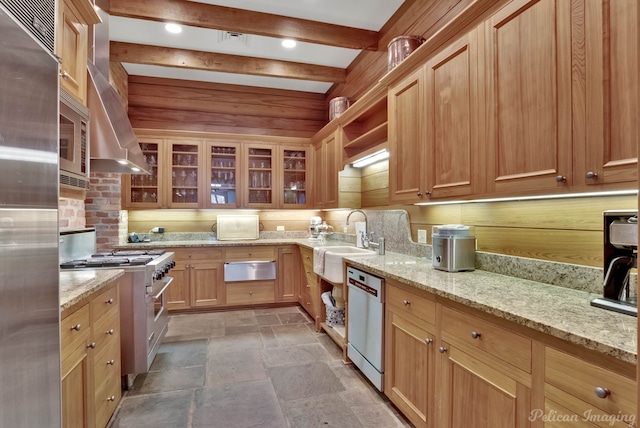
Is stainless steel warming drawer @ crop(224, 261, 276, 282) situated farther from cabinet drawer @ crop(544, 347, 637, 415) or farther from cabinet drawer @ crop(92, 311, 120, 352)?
cabinet drawer @ crop(544, 347, 637, 415)

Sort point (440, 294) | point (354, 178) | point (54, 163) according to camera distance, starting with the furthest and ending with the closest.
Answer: point (354, 178)
point (440, 294)
point (54, 163)

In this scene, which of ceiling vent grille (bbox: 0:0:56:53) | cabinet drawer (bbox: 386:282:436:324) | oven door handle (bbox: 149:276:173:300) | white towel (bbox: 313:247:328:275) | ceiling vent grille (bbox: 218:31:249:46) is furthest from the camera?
ceiling vent grille (bbox: 218:31:249:46)

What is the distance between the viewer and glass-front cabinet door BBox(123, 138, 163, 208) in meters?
4.20

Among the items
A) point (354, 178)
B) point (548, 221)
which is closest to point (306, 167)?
point (354, 178)

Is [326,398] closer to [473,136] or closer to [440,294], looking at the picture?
[440,294]

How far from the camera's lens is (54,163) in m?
1.09

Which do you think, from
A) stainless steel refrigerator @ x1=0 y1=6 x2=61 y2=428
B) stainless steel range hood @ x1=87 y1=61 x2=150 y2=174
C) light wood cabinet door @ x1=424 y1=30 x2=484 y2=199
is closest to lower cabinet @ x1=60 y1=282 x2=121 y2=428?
stainless steel refrigerator @ x1=0 y1=6 x2=61 y2=428

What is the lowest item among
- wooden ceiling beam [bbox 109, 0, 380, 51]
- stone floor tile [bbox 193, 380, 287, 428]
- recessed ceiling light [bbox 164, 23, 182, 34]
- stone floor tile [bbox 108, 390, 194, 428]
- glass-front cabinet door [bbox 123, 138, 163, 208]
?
stone floor tile [bbox 108, 390, 194, 428]

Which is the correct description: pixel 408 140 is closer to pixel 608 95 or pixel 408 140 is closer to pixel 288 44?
pixel 608 95

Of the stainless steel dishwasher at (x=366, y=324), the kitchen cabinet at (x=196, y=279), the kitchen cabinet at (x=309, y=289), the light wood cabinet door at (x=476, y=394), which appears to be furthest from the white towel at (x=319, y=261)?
the light wood cabinet door at (x=476, y=394)

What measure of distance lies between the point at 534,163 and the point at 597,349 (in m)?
0.82

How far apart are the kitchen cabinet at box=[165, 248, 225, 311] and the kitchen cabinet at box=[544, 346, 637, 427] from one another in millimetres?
3734

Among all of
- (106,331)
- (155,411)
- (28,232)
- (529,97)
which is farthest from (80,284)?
(529,97)

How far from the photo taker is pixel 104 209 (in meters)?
3.72
